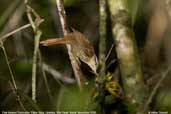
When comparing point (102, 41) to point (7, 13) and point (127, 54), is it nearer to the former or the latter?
point (127, 54)

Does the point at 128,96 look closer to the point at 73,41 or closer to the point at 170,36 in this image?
the point at 73,41

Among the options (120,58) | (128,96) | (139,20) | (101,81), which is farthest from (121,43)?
(139,20)

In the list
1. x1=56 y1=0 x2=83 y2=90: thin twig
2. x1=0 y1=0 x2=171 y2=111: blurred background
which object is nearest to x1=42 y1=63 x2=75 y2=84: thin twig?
x1=0 y1=0 x2=171 y2=111: blurred background

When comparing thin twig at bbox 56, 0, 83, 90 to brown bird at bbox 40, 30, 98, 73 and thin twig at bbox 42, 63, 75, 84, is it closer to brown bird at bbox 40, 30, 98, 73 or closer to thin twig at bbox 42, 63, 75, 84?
brown bird at bbox 40, 30, 98, 73

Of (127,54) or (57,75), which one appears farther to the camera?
(57,75)

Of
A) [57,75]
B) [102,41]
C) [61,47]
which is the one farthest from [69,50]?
[61,47]

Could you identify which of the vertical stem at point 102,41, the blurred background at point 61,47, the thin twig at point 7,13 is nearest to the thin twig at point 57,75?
the blurred background at point 61,47

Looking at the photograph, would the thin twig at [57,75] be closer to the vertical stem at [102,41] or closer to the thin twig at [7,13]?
the thin twig at [7,13]
